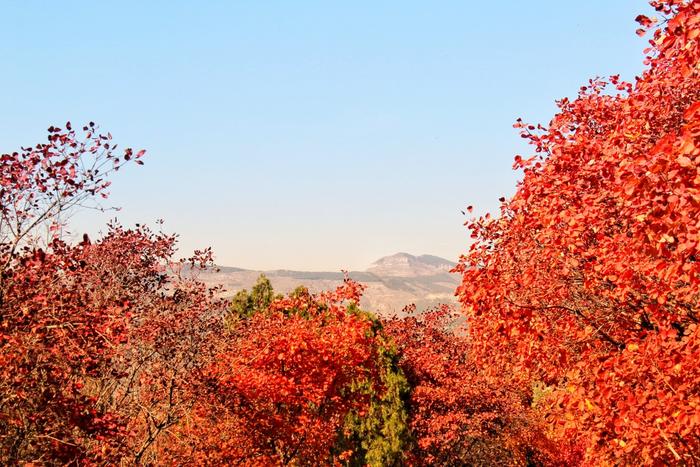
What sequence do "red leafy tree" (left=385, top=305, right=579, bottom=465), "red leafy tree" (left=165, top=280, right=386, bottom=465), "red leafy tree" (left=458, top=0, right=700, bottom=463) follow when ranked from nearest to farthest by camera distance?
"red leafy tree" (left=458, top=0, right=700, bottom=463) → "red leafy tree" (left=165, top=280, right=386, bottom=465) → "red leafy tree" (left=385, top=305, right=579, bottom=465)

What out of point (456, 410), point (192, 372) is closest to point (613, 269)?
point (192, 372)

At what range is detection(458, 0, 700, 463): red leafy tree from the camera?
269 inches

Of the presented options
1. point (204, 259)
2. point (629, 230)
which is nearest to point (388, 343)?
point (204, 259)

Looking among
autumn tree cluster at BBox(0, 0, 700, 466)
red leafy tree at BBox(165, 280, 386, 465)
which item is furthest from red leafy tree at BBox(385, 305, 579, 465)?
autumn tree cluster at BBox(0, 0, 700, 466)

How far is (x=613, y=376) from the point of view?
9172 mm

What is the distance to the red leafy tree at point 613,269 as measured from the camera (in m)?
6.82

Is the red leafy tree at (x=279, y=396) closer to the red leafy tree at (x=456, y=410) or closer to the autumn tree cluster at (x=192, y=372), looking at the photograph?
the autumn tree cluster at (x=192, y=372)

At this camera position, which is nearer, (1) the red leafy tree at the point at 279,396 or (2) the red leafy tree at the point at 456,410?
(1) the red leafy tree at the point at 279,396

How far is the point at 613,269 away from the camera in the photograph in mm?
9664

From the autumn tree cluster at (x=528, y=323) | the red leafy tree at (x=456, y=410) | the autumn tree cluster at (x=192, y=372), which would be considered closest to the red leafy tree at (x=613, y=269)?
the autumn tree cluster at (x=528, y=323)

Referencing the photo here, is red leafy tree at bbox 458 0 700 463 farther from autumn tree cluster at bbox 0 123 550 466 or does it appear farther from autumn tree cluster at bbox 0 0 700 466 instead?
autumn tree cluster at bbox 0 123 550 466

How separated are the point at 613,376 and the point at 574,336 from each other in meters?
2.77

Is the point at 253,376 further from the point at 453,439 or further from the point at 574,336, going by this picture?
the point at 453,439

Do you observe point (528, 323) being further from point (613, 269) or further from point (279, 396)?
point (279, 396)
